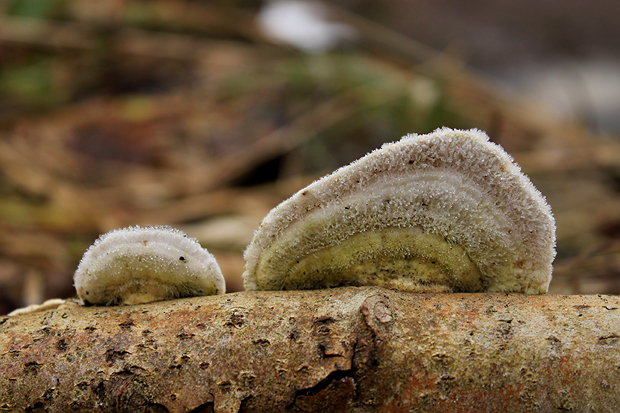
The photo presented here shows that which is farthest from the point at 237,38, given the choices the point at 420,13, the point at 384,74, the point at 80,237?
the point at 420,13

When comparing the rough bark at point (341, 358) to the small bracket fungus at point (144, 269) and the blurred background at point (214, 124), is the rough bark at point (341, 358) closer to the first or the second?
the small bracket fungus at point (144, 269)

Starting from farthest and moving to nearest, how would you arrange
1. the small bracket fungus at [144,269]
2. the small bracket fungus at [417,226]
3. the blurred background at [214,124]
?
the blurred background at [214,124] < the small bracket fungus at [144,269] < the small bracket fungus at [417,226]

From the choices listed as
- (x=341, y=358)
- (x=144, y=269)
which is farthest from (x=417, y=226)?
(x=144, y=269)

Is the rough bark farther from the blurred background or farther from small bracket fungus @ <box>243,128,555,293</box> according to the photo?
the blurred background

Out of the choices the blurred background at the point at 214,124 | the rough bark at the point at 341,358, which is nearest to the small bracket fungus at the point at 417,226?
the rough bark at the point at 341,358

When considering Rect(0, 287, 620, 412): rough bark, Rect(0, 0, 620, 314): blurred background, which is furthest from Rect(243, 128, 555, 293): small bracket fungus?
Rect(0, 0, 620, 314): blurred background
